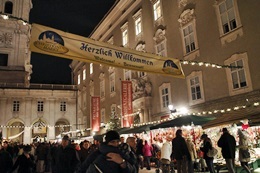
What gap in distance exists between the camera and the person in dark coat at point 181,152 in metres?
8.93

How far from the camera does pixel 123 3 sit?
28359 mm

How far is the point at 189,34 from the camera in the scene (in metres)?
18.8

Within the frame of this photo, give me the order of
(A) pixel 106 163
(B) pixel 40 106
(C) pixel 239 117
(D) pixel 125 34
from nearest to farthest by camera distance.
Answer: (A) pixel 106 163, (C) pixel 239 117, (D) pixel 125 34, (B) pixel 40 106

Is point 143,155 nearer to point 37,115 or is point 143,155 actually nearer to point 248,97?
point 248,97

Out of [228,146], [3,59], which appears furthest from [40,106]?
[228,146]

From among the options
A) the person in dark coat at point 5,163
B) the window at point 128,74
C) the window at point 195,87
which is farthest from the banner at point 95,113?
the person in dark coat at point 5,163

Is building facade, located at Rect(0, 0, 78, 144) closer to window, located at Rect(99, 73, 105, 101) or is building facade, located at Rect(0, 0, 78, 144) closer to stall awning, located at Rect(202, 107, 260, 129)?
window, located at Rect(99, 73, 105, 101)

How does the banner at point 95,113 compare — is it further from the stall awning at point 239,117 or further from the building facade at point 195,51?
the stall awning at point 239,117

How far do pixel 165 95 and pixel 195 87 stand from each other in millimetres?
3626

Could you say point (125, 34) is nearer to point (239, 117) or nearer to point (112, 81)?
point (112, 81)

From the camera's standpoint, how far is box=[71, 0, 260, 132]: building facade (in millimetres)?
14047

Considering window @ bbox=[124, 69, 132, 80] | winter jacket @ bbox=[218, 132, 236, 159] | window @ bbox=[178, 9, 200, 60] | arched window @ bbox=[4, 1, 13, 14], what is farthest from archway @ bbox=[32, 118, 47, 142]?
winter jacket @ bbox=[218, 132, 236, 159]

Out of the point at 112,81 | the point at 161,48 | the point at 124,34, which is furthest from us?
the point at 112,81

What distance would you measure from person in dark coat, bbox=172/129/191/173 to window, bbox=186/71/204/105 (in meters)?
8.64
